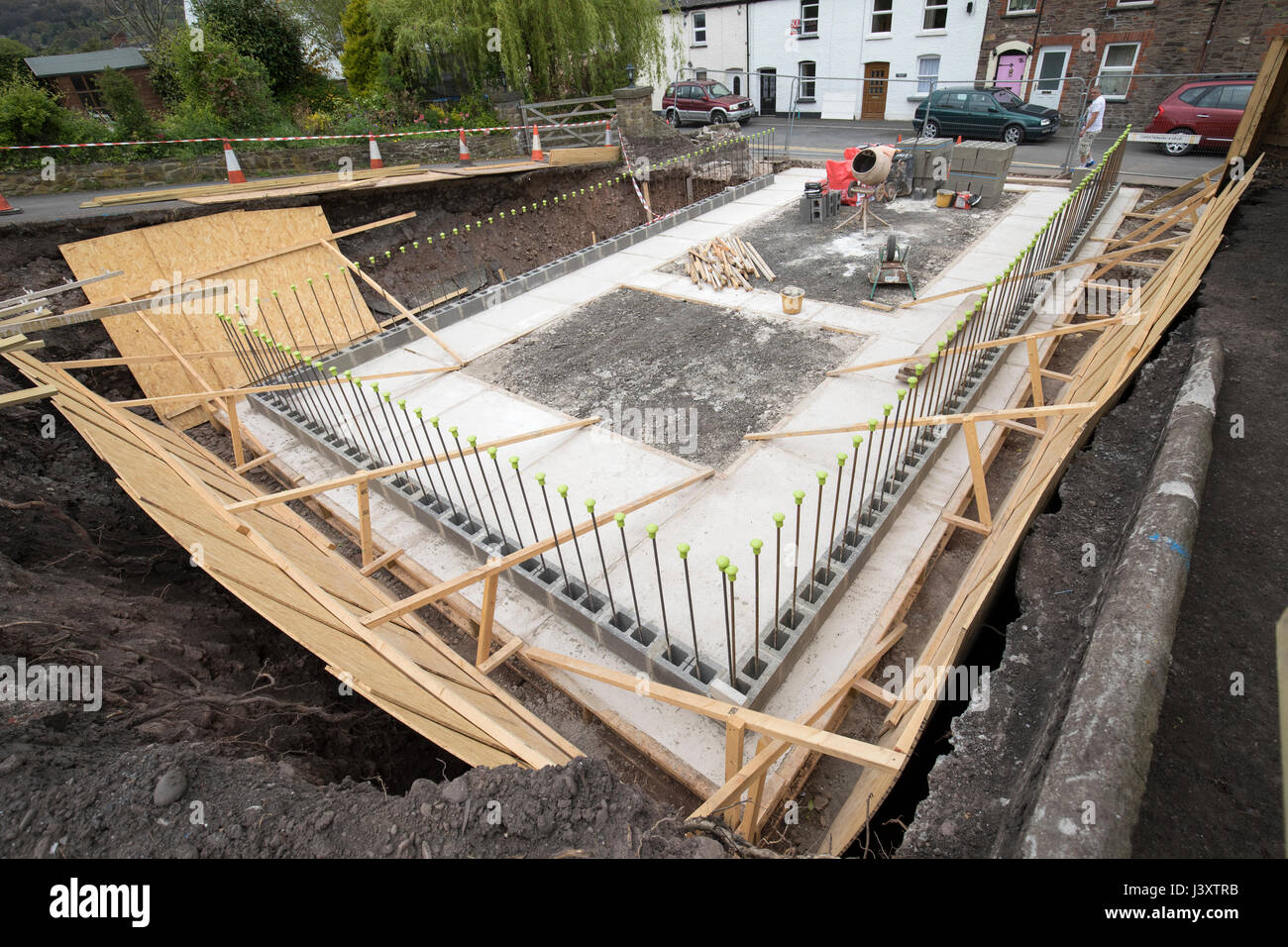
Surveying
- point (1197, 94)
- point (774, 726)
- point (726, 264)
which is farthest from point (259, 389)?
point (1197, 94)

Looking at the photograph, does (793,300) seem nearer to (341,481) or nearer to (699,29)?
(341,481)

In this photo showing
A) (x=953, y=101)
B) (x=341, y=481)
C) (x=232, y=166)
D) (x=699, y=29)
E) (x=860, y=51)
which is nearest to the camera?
(x=341, y=481)

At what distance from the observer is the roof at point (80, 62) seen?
29245 mm

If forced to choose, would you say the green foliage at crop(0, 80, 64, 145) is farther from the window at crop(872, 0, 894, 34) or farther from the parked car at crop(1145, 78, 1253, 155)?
the window at crop(872, 0, 894, 34)

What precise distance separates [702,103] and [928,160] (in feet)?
36.3

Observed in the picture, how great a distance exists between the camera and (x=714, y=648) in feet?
14.5

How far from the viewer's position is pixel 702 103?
69.0 ft

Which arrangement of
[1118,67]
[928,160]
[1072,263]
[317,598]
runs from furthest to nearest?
[1118,67], [928,160], [1072,263], [317,598]

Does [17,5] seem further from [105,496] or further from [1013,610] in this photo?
[1013,610]

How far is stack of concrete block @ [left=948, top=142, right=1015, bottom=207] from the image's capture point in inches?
472

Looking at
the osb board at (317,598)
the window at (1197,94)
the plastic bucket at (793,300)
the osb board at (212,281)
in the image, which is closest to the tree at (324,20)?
the osb board at (212,281)

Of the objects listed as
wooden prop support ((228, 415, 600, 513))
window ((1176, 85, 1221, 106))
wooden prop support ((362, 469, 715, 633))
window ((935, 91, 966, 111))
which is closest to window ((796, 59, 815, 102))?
window ((935, 91, 966, 111))
